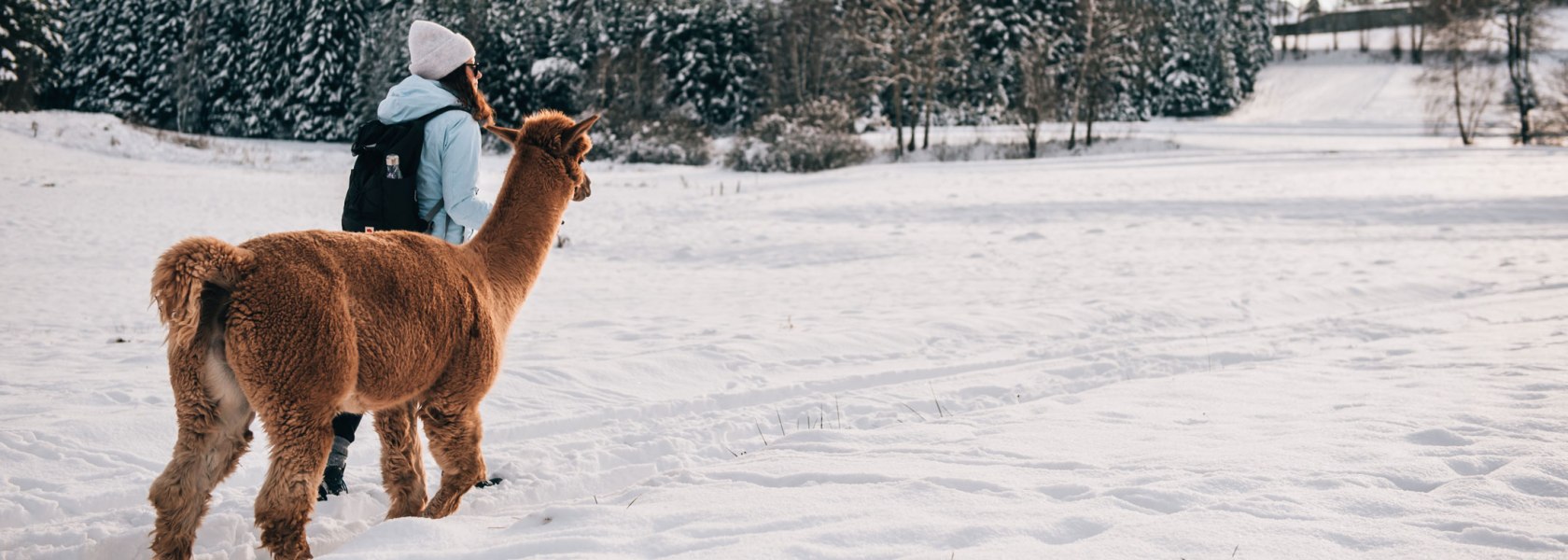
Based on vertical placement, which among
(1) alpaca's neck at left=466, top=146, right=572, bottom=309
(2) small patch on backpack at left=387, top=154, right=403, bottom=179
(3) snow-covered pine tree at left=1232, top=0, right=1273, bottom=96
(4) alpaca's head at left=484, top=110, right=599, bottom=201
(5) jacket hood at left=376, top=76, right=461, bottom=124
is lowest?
(1) alpaca's neck at left=466, top=146, right=572, bottom=309

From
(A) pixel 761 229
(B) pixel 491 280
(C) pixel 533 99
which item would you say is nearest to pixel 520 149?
(B) pixel 491 280

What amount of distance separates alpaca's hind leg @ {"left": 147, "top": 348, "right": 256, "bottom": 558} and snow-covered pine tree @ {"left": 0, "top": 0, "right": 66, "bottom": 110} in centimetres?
3454

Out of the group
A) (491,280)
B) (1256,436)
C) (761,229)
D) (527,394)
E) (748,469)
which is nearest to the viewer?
(491,280)

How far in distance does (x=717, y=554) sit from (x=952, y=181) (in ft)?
66.5

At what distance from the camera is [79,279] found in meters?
9.84

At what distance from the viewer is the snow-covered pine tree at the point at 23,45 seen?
103 ft

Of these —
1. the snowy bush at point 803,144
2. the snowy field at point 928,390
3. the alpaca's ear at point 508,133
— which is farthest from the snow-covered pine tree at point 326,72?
the alpaca's ear at point 508,133

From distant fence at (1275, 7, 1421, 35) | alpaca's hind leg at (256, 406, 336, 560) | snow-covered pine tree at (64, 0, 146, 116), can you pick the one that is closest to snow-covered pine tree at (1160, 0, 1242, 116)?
distant fence at (1275, 7, 1421, 35)

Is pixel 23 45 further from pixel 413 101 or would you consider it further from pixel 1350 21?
pixel 1350 21

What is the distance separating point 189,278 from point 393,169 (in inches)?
52.9

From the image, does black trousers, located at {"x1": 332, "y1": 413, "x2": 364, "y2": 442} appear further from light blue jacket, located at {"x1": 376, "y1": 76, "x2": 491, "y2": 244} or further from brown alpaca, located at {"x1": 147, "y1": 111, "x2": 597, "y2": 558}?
light blue jacket, located at {"x1": 376, "y1": 76, "x2": 491, "y2": 244}

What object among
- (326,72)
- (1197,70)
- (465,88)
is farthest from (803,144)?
(1197,70)

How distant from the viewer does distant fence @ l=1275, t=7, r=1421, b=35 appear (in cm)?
7931

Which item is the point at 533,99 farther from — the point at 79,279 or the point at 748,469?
the point at 748,469
